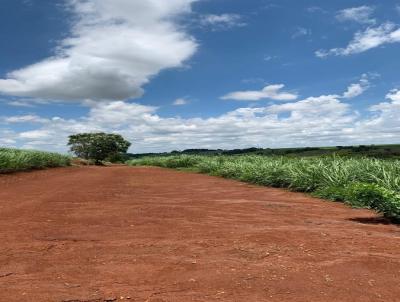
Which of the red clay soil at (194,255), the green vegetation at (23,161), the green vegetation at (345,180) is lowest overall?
the red clay soil at (194,255)

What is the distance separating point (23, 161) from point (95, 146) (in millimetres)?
46101

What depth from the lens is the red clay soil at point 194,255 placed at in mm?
4121

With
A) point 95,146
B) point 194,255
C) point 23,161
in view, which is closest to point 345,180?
point 194,255

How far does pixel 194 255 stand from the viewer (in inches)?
211

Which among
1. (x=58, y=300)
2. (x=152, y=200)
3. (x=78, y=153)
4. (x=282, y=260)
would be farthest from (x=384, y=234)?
(x=78, y=153)

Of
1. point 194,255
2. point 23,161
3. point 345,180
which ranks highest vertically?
point 23,161

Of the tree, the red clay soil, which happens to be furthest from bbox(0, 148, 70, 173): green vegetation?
the tree

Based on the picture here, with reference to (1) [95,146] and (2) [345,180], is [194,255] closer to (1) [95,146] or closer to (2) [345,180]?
(2) [345,180]

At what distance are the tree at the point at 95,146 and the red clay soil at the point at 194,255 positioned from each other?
59435mm

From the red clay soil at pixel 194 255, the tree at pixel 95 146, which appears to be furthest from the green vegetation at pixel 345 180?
the tree at pixel 95 146

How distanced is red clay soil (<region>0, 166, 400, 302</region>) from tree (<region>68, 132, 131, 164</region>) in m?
59.4

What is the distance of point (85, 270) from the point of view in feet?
15.5

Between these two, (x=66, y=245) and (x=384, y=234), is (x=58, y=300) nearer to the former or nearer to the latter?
(x=66, y=245)

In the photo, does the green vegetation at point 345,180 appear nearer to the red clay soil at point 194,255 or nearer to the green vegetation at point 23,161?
the red clay soil at point 194,255
